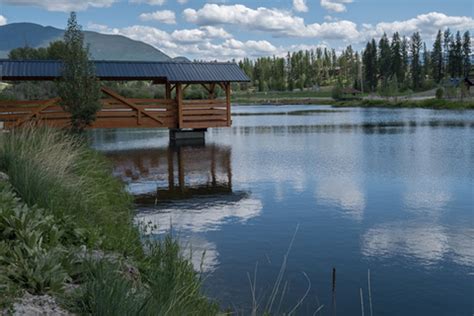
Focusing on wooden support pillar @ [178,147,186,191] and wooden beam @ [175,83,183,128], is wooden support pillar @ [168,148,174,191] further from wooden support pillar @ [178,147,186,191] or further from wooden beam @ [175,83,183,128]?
wooden beam @ [175,83,183,128]

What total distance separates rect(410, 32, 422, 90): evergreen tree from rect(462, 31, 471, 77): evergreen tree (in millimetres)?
7632

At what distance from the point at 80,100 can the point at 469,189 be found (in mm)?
12108

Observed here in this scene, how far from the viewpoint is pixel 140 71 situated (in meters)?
24.3

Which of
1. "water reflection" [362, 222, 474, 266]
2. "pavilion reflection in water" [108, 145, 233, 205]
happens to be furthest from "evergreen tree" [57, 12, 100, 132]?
"water reflection" [362, 222, 474, 266]

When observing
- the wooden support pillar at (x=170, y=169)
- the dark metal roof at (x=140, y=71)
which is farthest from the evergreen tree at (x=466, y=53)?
the wooden support pillar at (x=170, y=169)

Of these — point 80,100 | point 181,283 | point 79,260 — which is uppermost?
point 80,100

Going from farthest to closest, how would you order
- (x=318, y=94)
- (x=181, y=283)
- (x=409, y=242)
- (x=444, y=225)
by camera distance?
(x=318, y=94)
(x=444, y=225)
(x=409, y=242)
(x=181, y=283)

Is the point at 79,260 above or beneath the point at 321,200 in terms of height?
above

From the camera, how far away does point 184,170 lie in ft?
51.9

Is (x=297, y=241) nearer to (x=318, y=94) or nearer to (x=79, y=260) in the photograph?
(x=79, y=260)

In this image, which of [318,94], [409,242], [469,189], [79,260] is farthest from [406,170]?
[318,94]

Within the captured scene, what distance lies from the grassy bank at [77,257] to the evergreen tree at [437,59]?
100 m

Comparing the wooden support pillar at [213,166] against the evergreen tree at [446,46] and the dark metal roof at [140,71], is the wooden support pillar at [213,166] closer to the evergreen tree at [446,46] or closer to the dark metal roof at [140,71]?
the dark metal roof at [140,71]

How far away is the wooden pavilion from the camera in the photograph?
21.9m
